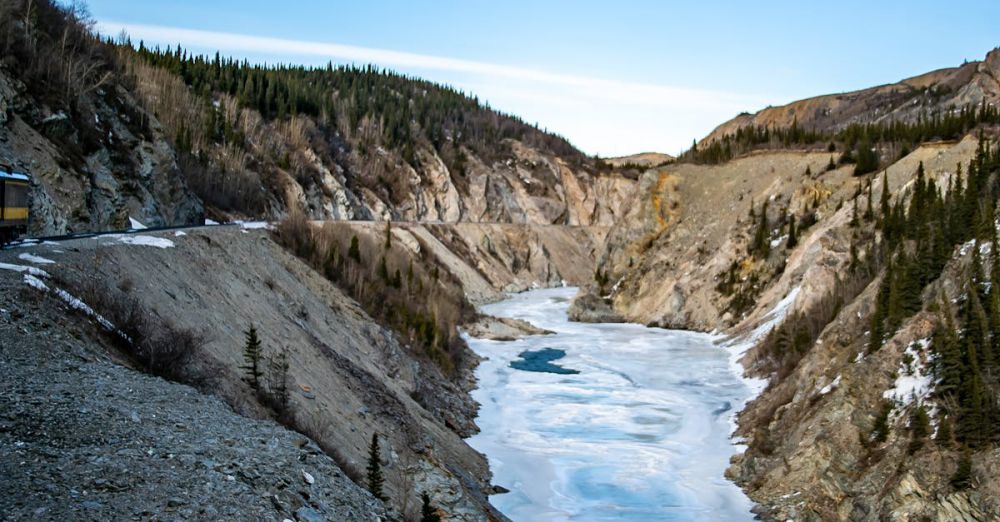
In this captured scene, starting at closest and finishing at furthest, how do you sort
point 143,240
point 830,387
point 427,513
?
point 427,513 < point 143,240 < point 830,387

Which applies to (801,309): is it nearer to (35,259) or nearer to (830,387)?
(830,387)

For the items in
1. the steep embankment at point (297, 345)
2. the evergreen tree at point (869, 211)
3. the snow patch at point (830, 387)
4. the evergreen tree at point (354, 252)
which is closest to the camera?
the steep embankment at point (297, 345)

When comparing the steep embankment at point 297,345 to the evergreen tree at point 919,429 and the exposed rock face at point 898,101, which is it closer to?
the evergreen tree at point 919,429

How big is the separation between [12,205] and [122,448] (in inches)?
379

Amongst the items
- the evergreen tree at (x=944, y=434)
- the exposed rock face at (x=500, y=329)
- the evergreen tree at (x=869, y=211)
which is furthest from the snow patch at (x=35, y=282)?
the evergreen tree at (x=869, y=211)

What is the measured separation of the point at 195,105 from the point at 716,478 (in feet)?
166

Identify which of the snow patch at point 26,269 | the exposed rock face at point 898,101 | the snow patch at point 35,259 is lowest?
the snow patch at point 26,269

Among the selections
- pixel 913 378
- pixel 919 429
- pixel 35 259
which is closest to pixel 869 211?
pixel 913 378

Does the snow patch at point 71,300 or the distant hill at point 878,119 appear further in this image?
the distant hill at point 878,119

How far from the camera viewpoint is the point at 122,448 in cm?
809

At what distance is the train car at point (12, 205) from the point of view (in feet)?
49.1

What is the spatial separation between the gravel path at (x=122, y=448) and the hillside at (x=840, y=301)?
9.54m

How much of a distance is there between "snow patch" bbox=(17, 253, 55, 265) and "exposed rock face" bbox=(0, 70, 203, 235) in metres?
8.08

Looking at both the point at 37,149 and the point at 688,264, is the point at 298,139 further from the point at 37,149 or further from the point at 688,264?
the point at 37,149
